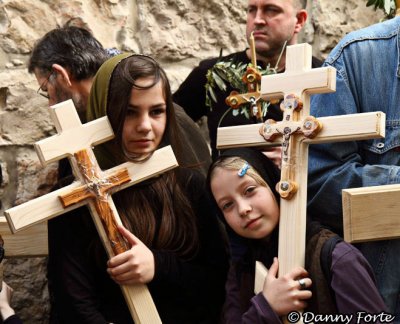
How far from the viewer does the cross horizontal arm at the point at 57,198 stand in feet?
6.23

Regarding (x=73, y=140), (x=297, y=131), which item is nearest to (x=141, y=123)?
(x=73, y=140)

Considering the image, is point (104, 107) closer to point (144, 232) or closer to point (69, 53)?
point (144, 232)

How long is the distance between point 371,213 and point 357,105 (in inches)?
12.8

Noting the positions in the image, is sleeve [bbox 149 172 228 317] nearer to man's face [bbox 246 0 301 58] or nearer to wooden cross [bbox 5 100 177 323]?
wooden cross [bbox 5 100 177 323]

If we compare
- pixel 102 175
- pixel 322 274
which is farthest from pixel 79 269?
pixel 322 274

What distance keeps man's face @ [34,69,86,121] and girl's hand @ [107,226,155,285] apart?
2.34 feet

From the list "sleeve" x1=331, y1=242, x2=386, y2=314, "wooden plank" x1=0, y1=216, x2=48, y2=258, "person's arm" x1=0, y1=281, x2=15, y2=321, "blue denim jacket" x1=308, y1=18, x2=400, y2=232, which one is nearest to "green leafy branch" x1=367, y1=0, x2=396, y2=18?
"blue denim jacket" x1=308, y1=18, x2=400, y2=232

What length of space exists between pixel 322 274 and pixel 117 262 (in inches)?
20.4

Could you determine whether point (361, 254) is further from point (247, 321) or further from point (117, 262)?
point (117, 262)

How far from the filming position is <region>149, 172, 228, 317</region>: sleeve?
2131 mm

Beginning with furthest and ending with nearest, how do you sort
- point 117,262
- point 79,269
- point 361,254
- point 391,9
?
point 391,9 → point 79,269 → point 117,262 → point 361,254

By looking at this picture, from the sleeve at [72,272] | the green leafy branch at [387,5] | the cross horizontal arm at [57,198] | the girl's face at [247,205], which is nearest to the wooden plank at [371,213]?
the girl's face at [247,205]

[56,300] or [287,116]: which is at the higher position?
[287,116]

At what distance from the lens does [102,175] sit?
1986 millimetres
